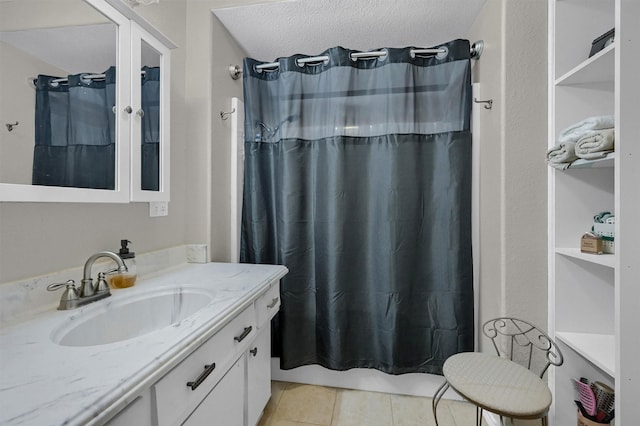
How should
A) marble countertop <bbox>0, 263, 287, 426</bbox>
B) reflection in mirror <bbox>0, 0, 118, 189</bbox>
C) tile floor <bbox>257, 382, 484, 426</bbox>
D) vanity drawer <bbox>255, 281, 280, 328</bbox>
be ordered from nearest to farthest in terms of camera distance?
marble countertop <bbox>0, 263, 287, 426</bbox>
reflection in mirror <bbox>0, 0, 118, 189</bbox>
vanity drawer <bbox>255, 281, 280, 328</bbox>
tile floor <bbox>257, 382, 484, 426</bbox>

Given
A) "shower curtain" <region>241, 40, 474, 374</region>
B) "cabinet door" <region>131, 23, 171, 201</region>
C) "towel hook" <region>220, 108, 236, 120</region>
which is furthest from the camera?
"towel hook" <region>220, 108, 236, 120</region>

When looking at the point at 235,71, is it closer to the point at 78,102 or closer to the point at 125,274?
the point at 78,102

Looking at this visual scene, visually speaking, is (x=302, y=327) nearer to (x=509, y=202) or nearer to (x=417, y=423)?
(x=417, y=423)

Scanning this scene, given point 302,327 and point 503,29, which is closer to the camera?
point 503,29

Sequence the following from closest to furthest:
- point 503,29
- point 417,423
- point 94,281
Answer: point 94,281 → point 503,29 → point 417,423

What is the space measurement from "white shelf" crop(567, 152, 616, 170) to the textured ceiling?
1.10 metres

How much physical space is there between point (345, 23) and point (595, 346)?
202 cm

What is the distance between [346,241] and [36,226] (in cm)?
140

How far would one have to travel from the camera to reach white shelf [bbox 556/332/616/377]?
37.4 inches

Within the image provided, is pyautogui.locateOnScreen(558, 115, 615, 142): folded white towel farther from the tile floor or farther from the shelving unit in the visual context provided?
the tile floor

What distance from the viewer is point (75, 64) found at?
3.18 feet

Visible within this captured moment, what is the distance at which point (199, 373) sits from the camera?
32.3 inches

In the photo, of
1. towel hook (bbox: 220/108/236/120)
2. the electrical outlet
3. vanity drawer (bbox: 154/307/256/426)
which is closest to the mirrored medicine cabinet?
the electrical outlet

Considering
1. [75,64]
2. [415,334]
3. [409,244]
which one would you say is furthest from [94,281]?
[415,334]
